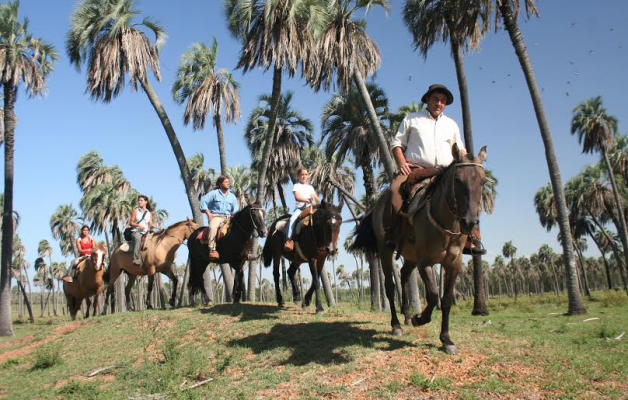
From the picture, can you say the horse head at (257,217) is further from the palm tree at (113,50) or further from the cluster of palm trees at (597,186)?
the cluster of palm trees at (597,186)

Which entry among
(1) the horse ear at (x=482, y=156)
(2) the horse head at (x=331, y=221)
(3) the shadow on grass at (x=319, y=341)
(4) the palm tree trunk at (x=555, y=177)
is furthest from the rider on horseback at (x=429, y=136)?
(4) the palm tree trunk at (x=555, y=177)

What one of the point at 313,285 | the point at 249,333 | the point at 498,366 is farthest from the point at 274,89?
the point at 498,366

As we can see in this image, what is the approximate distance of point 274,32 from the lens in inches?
772

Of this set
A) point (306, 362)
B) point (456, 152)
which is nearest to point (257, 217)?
point (306, 362)

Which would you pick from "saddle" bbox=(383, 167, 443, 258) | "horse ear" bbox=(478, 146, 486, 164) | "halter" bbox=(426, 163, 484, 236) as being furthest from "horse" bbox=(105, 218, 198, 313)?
"horse ear" bbox=(478, 146, 486, 164)

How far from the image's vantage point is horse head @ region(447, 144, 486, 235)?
232 inches

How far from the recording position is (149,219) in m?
15.9

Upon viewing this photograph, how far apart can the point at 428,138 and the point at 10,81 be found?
27531mm

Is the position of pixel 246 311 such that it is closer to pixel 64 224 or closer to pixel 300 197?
pixel 300 197

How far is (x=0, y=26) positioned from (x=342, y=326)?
27681 mm

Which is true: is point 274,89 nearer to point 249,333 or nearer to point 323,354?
point 249,333

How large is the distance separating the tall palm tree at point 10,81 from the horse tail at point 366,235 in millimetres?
23215

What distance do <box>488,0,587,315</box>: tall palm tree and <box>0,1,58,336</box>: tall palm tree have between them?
2538 centimetres

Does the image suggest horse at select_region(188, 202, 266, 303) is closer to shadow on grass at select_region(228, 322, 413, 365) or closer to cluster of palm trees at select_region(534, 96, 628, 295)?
shadow on grass at select_region(228, 322, 413, 365)
